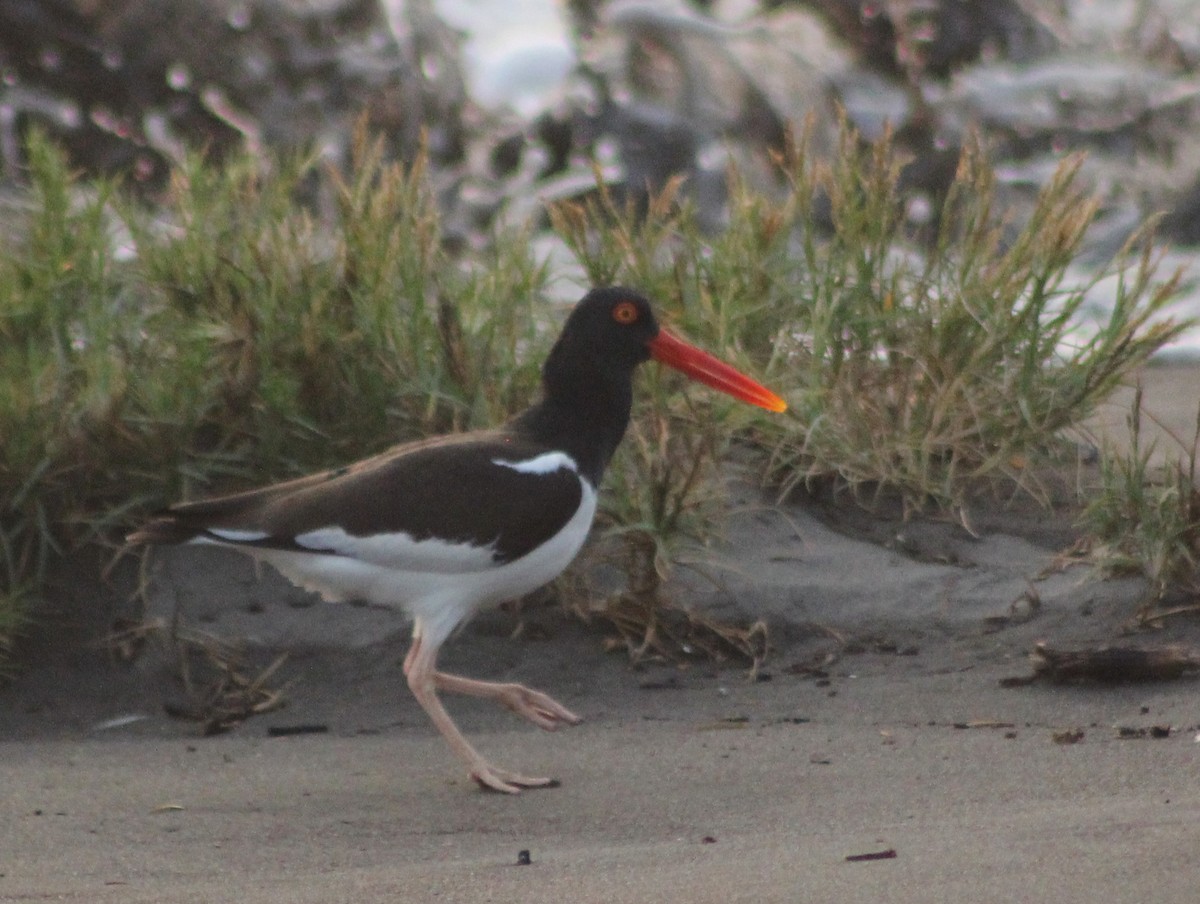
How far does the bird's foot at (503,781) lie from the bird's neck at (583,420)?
75cm

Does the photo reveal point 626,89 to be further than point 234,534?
Yes

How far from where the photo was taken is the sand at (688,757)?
9.71 ft

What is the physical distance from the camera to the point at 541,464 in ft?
13.6

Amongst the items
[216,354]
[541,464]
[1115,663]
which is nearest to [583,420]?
[541,464]

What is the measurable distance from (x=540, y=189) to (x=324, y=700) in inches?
209

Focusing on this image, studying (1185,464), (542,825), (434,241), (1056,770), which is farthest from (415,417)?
(1185,464)

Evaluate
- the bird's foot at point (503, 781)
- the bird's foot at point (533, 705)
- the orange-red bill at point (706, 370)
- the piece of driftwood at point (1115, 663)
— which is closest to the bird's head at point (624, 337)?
the orange-red bill at point (706, 370)

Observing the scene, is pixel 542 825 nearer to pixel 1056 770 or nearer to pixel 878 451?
pixel 1056 770

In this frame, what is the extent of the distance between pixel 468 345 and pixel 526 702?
1181 mm

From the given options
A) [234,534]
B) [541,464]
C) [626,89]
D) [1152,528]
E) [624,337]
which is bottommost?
[1152,528]

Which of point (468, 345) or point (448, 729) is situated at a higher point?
point (468, 345)

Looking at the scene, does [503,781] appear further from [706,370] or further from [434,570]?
[706,370]

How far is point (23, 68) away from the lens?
30.3ft

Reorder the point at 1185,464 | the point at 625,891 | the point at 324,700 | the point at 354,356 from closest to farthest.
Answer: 1. the point at 625,891
2. the point at 324,700
3. the point at 354,356
4. the point at 1185,464
